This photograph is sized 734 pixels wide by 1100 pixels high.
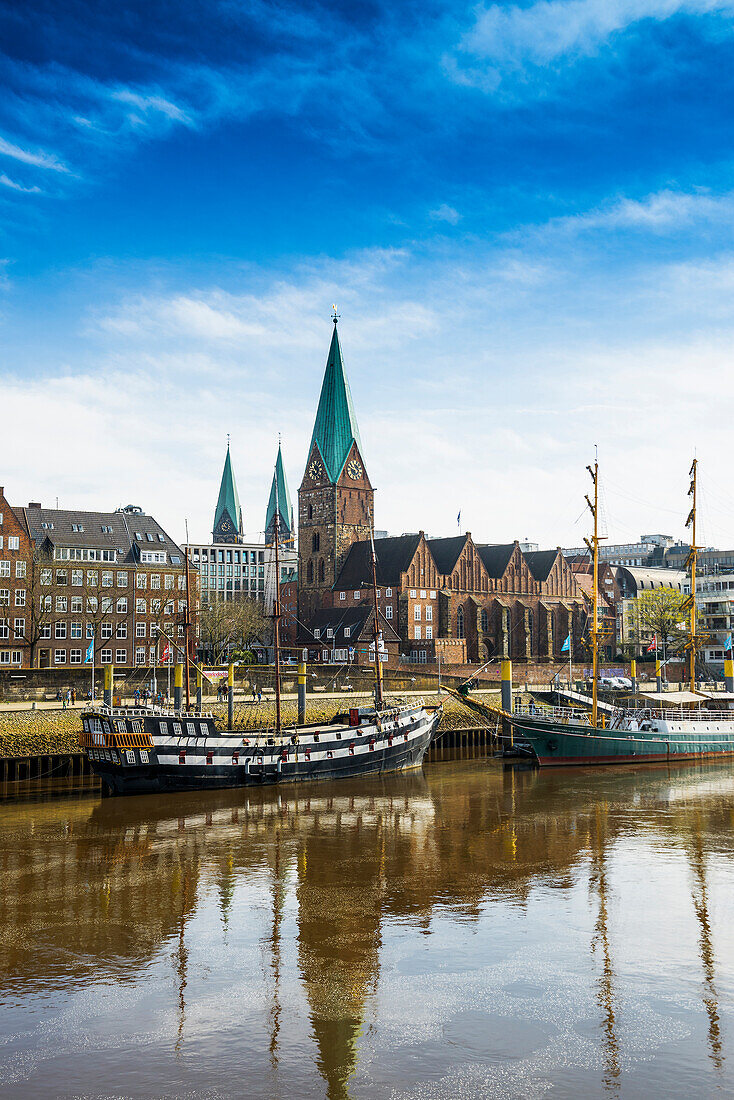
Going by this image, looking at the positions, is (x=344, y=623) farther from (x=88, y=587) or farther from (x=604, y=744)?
(x=604, y=744)

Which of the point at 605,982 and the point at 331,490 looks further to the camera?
the point at 331,490

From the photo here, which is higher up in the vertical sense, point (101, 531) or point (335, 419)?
point (335, 419)

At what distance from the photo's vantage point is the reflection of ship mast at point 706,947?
16.6 meters

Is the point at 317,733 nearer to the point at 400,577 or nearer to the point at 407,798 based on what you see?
the point at 407,798

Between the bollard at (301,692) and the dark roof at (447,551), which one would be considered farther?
the dark roof at (447,551)

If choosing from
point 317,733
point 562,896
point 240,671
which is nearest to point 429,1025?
point 562,896

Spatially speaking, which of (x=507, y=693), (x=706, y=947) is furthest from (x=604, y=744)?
(x=706, y=947)

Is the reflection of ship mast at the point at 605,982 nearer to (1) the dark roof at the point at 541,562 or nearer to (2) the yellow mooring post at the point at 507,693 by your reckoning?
(2) the yellow mooring post at the point at 507,693

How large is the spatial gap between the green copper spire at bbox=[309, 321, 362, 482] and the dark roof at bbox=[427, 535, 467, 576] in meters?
15.9

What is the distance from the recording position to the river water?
15625 mm

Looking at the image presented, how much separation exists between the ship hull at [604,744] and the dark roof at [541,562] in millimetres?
63740

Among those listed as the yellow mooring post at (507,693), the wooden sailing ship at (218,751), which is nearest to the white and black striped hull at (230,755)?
the wooden sailing ship at (218,751)

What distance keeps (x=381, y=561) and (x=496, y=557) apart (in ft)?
50.7

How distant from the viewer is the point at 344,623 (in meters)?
111
